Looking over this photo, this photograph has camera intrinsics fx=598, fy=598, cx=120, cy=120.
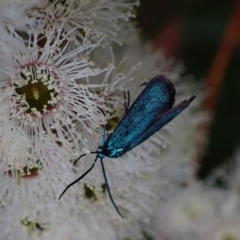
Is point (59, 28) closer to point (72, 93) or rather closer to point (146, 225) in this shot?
point (72, 93)

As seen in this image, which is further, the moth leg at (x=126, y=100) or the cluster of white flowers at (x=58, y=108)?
the moth leg at (x=126, y=100)

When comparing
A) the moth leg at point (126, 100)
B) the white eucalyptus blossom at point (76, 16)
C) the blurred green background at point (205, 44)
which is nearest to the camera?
the white eucalyptus blossom at point (76, 16)

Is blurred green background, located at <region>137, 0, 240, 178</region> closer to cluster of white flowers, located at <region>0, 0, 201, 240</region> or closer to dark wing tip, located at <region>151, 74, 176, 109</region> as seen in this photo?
cluster of white flowers, located at <region>0, 0, 201, 240</region>

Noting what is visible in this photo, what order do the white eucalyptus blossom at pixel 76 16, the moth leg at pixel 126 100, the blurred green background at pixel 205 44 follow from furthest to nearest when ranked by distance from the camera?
the blurred green background at pixel 205 44, the moth leg at pixel 126 100, the white eucalyptus blossom at pixel 76 16

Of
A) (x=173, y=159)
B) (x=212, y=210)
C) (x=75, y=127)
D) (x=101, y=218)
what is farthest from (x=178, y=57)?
(x=75, y=127)

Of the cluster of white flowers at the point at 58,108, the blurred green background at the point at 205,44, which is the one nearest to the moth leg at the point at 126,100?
the cluster of white flowers at the point at 58,108

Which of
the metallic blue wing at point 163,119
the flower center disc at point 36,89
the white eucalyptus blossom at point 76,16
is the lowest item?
the metallic blue wing at point 163,119

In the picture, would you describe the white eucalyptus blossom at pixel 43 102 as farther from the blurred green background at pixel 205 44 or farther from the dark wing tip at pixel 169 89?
the blurred green background at pixel 205 44

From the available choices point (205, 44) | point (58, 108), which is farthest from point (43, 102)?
point (205, 44)
